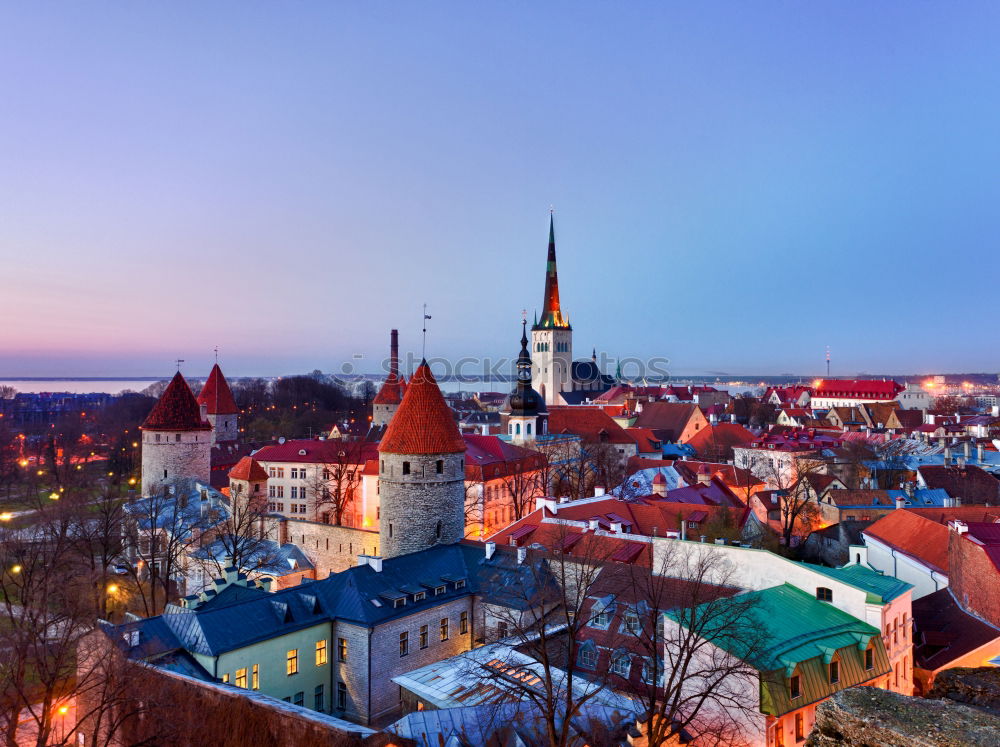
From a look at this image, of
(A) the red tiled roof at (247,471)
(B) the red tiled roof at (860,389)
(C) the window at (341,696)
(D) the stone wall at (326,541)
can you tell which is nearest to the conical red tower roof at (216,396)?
(A) the red tiled roof at (247,471)

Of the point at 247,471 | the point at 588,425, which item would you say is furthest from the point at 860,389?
the point at 247,471

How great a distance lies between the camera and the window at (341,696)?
18328 mm

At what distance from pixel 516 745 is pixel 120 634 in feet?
29.7

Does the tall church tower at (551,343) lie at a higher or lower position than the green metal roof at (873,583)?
higher

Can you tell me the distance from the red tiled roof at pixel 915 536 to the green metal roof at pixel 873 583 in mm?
5714

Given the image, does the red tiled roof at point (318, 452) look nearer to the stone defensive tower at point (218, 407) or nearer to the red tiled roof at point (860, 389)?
the stone defensive tower at point (218, 407)

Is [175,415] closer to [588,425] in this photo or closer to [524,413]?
[524,413]

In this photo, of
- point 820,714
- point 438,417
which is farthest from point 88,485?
point 820,714

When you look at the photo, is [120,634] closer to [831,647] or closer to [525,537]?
[525,537]

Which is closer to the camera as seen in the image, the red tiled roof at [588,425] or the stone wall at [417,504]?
the stone wall at [417,504]

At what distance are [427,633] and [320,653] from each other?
290 centimetres

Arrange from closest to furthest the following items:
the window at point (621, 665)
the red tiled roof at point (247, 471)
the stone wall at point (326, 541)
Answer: the window at point (621, 665), the stone wall at point (326, 541), the red tiled roof at point (247, 471)

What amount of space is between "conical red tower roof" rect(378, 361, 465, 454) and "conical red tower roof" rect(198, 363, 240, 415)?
29996 mm

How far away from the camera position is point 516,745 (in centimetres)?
1221
